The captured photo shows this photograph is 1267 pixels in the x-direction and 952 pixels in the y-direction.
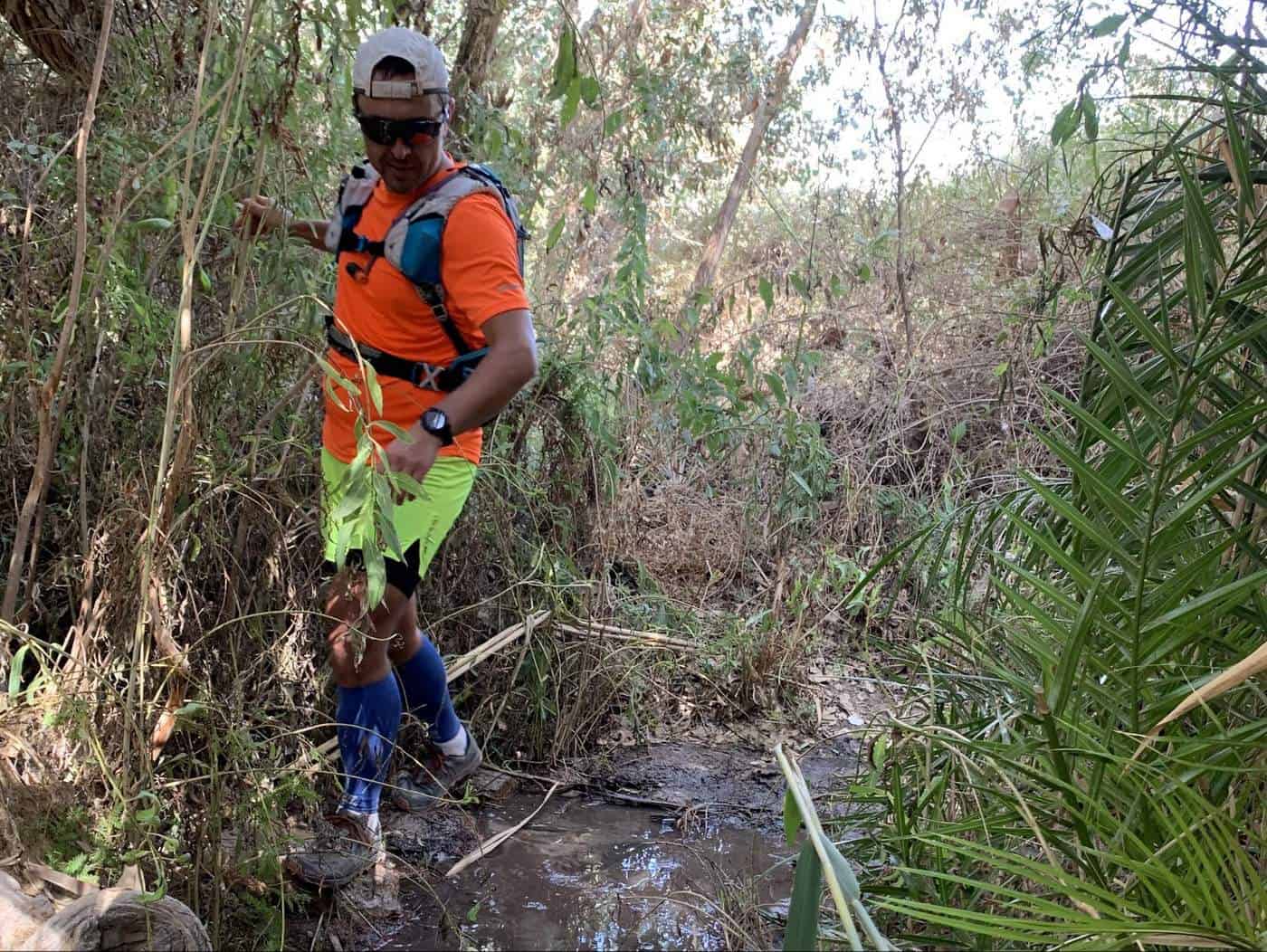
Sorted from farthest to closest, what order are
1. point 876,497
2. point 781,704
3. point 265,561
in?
point 876,497 → point 781,704 → point 265,561

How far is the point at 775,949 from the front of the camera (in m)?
2.55

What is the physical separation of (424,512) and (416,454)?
0.44 meters

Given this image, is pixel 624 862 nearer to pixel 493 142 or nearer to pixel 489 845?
pixel 489 845

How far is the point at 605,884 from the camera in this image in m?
3.07

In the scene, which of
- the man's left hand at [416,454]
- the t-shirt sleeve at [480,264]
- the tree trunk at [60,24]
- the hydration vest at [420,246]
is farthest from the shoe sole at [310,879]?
the tree trunk at [60,24]

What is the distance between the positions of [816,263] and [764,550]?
340cm

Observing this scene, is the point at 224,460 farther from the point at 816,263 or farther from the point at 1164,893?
the point at 816,263

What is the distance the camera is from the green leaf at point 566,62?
98.9 inches

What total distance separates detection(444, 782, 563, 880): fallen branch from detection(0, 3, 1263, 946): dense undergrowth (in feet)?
1.33

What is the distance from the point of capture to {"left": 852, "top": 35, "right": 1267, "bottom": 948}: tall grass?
170cm

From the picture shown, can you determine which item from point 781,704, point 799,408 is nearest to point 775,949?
point 781,704

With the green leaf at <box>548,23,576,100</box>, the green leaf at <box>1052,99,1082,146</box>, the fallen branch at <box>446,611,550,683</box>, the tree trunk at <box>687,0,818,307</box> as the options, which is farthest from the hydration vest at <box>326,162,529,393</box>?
the tree trunk at <box>687,0,818,307</box>

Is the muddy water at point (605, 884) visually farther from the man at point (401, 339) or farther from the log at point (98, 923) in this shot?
the log at point (98, 923)

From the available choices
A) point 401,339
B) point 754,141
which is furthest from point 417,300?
point 754,141
